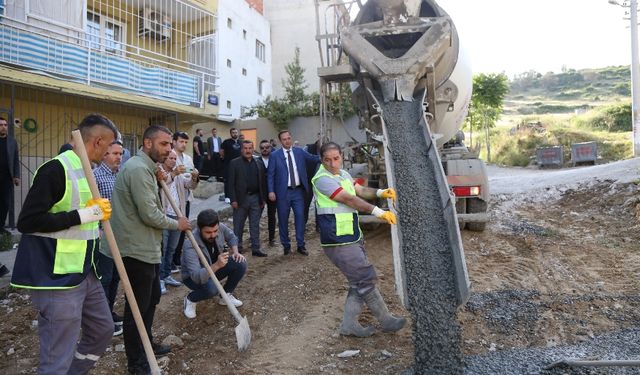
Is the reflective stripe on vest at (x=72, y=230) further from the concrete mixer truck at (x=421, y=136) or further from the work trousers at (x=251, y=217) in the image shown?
the work trousers at (x=251, y=217)

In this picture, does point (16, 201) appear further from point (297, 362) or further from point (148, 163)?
point (297, 362)

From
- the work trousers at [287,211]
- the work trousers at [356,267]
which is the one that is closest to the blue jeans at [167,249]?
the work trousers at [287,211]

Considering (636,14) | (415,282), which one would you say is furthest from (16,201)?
(636,14)

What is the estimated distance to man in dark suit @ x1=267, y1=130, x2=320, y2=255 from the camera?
20.6 feet

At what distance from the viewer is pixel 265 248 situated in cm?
684

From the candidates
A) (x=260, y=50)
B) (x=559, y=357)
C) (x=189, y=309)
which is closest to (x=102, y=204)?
(x=189, y=309)

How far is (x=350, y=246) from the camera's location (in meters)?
3.84

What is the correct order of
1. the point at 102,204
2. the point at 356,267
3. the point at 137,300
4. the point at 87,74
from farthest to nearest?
1. the point at 87,74
2. the point at 356,267
3. the point at 137,300
4. the point at 102,204

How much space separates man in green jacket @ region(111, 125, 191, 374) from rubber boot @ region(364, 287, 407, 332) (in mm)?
1594

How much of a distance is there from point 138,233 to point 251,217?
120 inches

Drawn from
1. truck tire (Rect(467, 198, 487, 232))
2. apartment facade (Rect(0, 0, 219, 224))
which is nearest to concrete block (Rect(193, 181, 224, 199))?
apartment facade (Rect(0, 0, 219, 224))

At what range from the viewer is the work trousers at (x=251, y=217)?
629 cm

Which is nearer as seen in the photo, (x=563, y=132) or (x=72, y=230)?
(x=72, y=230)

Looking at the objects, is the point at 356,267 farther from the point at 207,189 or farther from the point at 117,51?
the point at 117,51
